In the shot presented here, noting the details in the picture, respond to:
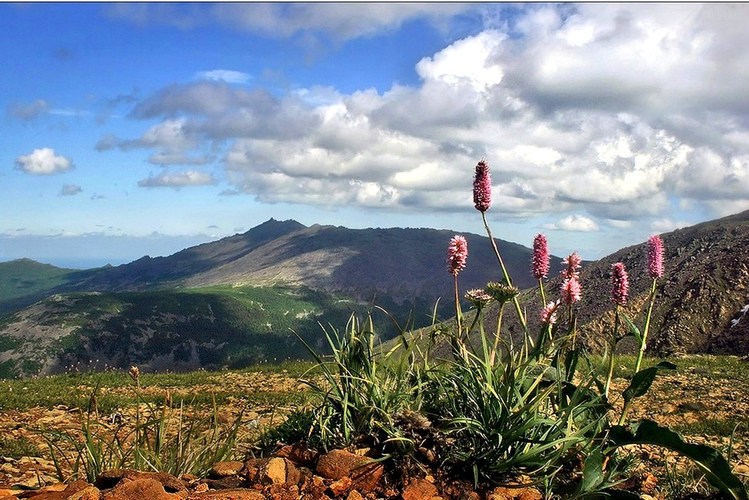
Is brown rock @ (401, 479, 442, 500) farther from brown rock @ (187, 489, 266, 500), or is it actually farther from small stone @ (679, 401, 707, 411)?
small stone @ (679, 401, 707, 411)

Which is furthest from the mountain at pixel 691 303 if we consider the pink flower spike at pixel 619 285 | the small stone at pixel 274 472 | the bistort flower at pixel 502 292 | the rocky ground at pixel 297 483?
the small stone at pixel 274 472

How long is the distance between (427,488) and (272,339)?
16332cm

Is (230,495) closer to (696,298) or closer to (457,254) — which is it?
(457,254)

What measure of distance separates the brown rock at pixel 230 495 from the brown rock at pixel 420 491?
40.9 inches

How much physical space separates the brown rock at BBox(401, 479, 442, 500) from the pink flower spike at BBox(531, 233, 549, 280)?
2237mm

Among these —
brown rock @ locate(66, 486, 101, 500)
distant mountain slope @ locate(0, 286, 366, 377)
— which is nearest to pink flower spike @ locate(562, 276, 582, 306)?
brown rock @ locate(66, 486, 101, 500)

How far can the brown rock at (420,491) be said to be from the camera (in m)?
4.30

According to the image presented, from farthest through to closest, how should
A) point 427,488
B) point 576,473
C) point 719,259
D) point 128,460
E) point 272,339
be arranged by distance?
point 272,339, point 719,259, point 128,460, point 576,473, point 427,488

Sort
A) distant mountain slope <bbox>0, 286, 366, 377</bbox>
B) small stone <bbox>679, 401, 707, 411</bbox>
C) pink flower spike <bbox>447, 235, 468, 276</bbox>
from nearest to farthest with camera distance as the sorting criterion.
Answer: pink flower spike <bbox>447, 235, 468, 276</bbox>, small stone <bbox>679, 401, 707, 411</bbox>, distant mountain slope <bbox>0, 286, 366, 377</bbox>

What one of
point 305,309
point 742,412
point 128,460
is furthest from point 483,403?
point 305,309

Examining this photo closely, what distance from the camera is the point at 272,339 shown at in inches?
6437

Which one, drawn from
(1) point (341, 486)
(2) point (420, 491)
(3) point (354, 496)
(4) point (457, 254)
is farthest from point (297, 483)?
(4) point (457, 254)

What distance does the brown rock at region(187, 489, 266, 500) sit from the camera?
4.05 m

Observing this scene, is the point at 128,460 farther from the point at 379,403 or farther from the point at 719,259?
the point at 719,259
